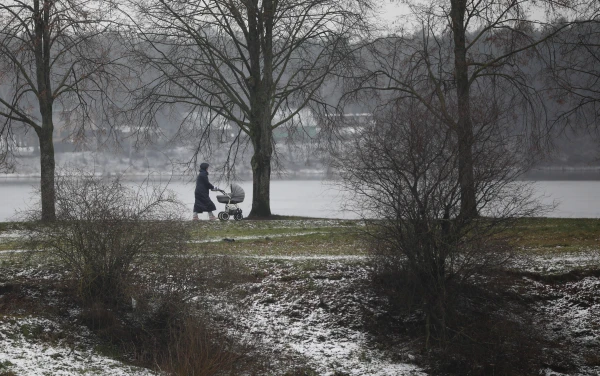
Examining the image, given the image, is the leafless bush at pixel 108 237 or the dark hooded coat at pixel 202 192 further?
the dark hooded coat at pixel 202 192

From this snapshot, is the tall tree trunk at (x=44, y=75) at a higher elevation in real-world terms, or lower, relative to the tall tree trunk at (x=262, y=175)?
higher

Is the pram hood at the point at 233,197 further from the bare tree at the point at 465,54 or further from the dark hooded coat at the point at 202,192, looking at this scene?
the bare tree at the point at 465,54

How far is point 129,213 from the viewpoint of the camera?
41.4ft

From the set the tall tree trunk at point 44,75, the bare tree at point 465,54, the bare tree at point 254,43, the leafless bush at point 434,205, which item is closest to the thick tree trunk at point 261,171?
the bare tree at point 254,43

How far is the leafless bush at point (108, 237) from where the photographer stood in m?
12.5

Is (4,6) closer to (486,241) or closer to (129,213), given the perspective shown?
(129,213)

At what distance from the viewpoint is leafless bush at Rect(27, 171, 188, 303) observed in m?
12.5

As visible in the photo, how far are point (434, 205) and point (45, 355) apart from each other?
21.9ft

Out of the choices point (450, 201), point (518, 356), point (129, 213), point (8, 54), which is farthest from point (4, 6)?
point (518, 356)

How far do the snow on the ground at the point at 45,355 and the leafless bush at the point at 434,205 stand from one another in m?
4.72

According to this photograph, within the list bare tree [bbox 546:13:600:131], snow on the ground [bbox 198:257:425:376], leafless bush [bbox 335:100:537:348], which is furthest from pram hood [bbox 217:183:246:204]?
leafless bush [bbox 335:100:537:348]

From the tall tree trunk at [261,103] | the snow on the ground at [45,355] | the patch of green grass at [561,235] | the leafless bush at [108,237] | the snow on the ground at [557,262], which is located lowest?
the snow on the ground at [45,355]

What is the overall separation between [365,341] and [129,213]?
4555 millimetres

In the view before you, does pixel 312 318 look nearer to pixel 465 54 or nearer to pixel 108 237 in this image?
pixel 108 237
